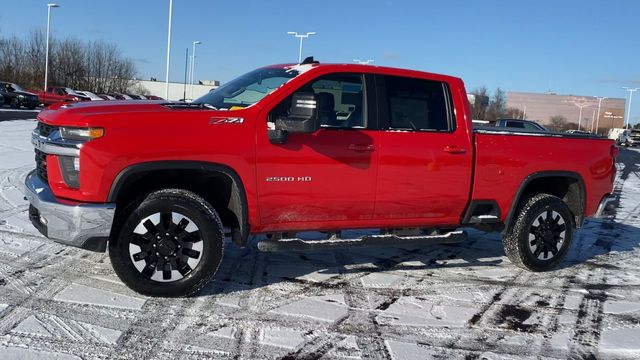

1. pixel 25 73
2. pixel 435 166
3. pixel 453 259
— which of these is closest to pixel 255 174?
pixel 435 166

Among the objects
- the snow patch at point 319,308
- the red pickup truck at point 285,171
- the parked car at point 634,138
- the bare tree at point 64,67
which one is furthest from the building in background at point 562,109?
the snow patch at point 319,308

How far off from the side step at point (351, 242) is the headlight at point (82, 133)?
1532 mm

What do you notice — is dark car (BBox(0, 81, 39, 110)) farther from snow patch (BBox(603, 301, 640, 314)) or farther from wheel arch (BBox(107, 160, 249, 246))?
snow patch (BBox(603, 301, 640, 314))

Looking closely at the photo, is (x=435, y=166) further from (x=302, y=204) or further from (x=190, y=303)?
(x=190, y=303)

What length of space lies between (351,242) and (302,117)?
1.28 metres

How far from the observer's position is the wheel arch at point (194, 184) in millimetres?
4254

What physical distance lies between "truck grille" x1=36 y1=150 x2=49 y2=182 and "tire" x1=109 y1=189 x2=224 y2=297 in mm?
817

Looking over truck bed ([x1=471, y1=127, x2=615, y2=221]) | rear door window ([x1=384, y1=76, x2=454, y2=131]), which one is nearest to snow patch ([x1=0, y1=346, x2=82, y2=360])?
rear door window ([x1=384, y1=76, x2=454, y2=131])

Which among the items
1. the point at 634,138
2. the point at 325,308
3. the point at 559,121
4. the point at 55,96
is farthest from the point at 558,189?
the point at 559,121

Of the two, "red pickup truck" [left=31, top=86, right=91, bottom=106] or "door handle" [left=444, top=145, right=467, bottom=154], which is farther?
"red pickup truck" [left=31, top=86, right=91, bottom=106]

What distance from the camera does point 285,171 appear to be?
4.62 m

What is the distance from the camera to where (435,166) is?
17.3ft

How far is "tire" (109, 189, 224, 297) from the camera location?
4324 millimetres

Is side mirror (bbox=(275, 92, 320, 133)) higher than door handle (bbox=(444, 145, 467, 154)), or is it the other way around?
side mirror (bbox=(275, 92, 320, 133))
